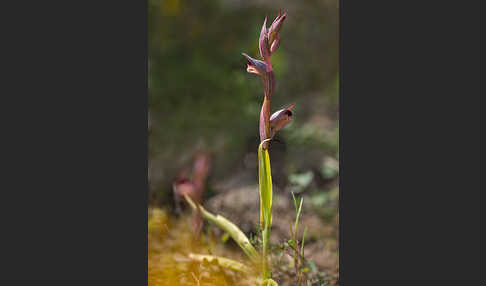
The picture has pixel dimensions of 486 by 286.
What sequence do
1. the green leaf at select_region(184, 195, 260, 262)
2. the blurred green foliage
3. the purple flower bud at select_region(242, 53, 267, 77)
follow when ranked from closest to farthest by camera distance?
1. the purple flower bud at select_region(242, 53, 267, 77)
2. the green leaf at select_region(184, 195, 260, 262)
3. the blurred green foliage

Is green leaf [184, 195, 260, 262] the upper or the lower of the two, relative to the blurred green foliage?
lower

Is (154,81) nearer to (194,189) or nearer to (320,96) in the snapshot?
(194,189)

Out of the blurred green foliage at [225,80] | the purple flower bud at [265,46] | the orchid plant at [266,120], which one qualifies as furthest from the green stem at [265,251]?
the purple flower bud at [265,46]

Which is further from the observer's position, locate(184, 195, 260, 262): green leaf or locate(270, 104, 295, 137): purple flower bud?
locate(184, 195, 260, 262): green leaf

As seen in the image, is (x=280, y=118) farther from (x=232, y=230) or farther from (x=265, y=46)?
(x=232, y=230)

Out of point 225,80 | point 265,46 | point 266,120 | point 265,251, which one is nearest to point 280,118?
point 266,120

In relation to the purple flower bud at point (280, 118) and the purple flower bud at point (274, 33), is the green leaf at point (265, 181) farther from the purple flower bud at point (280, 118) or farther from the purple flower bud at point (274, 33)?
the purple flower bud at point (274, 33)

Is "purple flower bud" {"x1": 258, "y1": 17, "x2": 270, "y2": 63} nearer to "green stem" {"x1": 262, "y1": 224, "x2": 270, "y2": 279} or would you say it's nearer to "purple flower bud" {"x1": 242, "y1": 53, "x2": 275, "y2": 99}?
"purple flower bud" {"x1": 242, "y1": 53, "x2": 275, "y2": 99}

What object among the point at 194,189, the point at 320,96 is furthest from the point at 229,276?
the point at 320,96

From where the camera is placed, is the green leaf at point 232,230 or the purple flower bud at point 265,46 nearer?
the purple flower bud at point 265,46

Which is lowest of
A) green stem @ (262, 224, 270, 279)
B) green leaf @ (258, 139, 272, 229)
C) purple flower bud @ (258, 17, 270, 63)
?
green stem @ (262, 224, 270, 279)

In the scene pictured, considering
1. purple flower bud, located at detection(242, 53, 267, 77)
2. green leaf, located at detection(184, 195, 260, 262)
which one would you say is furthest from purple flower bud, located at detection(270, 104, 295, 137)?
green leaf, located at detection(184, 195, 260, 262)
